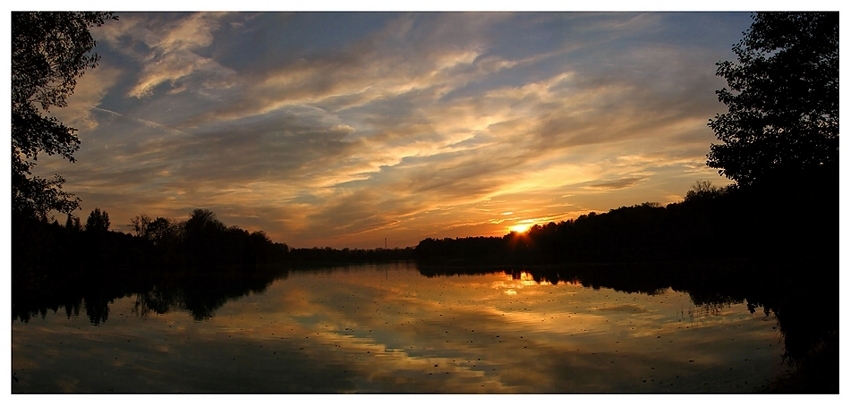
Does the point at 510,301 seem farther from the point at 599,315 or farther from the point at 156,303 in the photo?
the point at 156,303

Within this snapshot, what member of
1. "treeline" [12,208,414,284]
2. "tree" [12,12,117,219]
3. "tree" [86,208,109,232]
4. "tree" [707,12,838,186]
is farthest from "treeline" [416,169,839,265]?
"tree" [86,208,109,232]

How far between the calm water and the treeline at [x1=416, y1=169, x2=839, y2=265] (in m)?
4.22

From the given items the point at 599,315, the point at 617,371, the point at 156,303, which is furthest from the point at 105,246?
the point at 617,371

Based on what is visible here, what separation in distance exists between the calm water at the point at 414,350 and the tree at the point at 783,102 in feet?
21.6

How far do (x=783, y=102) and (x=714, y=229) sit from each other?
3116 inches

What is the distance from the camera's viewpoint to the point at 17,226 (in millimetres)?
15266

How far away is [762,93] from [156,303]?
150ft

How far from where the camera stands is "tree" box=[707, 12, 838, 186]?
16438 millimetres

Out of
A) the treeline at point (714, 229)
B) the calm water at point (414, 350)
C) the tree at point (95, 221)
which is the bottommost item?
the calm water at point (414, 350)

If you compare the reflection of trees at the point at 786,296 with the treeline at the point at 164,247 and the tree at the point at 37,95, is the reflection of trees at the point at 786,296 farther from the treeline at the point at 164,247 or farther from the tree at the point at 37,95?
the treeline at the point at 164,247

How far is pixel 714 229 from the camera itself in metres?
88.0

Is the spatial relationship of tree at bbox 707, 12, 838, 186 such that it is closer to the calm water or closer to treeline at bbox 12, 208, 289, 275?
the calm water

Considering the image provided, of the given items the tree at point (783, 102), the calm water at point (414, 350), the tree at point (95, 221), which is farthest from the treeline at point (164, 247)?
the tree at point (783, 102)

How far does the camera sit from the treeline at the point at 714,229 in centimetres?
1730
